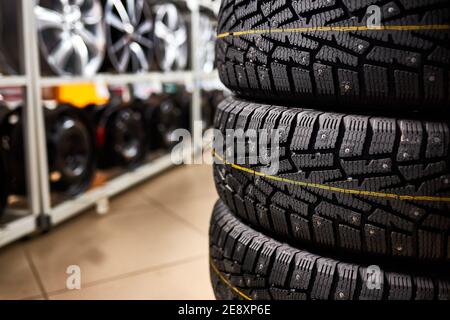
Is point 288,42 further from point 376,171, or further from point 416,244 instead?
point 416,244

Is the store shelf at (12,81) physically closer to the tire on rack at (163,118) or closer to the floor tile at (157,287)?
the floor tile at (157,287)

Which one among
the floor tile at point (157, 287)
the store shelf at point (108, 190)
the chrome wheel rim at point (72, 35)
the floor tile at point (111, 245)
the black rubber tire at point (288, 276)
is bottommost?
the floor tile at point (111, 245)

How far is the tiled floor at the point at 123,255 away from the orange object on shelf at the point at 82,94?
68cm

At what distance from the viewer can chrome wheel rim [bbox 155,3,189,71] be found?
120 inches

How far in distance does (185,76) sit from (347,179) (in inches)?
108

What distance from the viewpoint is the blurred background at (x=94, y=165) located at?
1.55 metres

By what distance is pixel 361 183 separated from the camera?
0.74 m

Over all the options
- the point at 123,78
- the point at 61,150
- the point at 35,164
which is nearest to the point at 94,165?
the point at 61,150

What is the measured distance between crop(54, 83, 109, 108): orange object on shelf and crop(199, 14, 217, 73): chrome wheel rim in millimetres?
1235

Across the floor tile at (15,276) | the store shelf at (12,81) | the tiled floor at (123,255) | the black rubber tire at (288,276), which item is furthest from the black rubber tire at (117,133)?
the black rubber tire at (288,276)

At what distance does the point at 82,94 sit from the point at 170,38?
93cm

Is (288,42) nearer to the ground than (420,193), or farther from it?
farther from it

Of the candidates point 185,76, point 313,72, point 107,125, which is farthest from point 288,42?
point 185,76

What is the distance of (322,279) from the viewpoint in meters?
0.80
